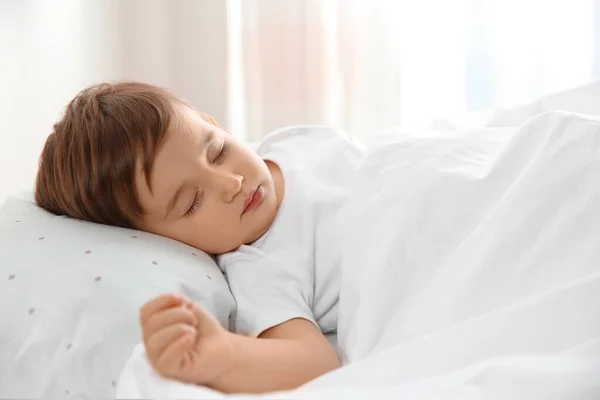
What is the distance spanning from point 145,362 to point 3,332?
23 cm

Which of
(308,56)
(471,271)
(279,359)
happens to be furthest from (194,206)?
(308,56)

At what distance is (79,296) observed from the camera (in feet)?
2.73

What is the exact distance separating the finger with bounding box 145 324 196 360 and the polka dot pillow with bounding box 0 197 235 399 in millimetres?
130

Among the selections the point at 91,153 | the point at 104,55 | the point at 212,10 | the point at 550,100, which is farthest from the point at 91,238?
the point at 212,10

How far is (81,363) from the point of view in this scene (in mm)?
792

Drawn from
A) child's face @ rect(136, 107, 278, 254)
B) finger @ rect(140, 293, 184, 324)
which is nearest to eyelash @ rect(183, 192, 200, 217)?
child's face @ rect(136, 107, 278, 254)

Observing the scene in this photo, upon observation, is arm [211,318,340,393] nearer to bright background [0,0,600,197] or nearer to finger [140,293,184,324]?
finger [140,293,184,324]

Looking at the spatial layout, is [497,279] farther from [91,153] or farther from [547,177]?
[91,153]

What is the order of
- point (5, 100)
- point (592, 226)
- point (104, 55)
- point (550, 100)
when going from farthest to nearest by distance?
point (104, 55) → point (5, 100) → point (550, 100) → point (592, 226)

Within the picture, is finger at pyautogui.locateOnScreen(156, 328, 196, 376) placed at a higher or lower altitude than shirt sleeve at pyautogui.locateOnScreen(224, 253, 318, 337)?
higher

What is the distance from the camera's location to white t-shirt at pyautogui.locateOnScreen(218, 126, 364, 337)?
0.95m

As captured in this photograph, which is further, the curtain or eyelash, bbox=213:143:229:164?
the curtain

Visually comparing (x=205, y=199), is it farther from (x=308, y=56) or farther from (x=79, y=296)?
(x=308, y=56)

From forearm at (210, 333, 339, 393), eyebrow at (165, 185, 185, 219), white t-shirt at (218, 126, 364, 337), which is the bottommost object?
forearm at (210, 333, 339, 393)
